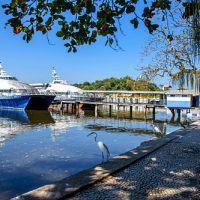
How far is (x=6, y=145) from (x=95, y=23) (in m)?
13.6

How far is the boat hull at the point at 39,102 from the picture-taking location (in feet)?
164

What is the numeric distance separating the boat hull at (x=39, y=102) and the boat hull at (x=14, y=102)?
63cm

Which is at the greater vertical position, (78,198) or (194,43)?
(194,43)

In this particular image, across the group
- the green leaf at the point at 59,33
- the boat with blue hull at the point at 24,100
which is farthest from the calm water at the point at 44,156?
the boat with blue hull at the point at 24,100

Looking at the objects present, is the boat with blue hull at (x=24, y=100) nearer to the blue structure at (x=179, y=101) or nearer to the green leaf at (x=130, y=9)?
the blue structure at (x=179, y=101)

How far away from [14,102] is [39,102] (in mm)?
3802

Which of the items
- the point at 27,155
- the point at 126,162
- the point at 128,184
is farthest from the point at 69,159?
the point at 128,184

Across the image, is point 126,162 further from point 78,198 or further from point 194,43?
point 194,43

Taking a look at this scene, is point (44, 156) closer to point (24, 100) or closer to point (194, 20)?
point (194, 20)

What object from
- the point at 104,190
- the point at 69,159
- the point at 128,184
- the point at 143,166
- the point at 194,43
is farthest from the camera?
the point at 69,159

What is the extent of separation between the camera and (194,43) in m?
3.99

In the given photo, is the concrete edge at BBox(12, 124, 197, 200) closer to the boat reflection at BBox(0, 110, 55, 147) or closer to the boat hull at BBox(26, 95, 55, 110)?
the boat reflection at BBox(0, 110, 55, 147)

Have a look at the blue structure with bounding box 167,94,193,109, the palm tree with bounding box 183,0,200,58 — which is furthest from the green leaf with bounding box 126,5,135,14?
the blue structure with bounding box 167,94,193,109

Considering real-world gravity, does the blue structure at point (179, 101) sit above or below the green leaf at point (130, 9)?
below
